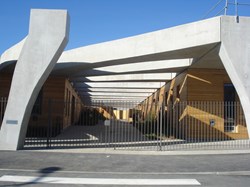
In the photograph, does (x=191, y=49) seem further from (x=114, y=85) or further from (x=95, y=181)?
(x=114, y=85)

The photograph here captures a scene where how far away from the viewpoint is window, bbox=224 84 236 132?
18.5 meters

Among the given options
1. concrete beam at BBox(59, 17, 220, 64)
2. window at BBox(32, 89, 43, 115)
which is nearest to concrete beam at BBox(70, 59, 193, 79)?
concrete beam at BBox(59, 17, 220, 64)

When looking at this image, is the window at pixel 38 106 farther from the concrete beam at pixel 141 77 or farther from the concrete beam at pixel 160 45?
the concrete beam at pixel 160 45

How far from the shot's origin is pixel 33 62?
471 inches

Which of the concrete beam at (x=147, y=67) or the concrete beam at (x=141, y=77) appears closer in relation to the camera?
the concrete beam at (x=147, y=67)

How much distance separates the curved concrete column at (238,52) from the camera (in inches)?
470

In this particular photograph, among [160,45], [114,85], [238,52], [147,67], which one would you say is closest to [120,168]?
[160,45]

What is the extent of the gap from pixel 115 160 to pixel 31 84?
475 cm

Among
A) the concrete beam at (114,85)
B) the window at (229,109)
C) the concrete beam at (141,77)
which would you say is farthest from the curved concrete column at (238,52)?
the concrete beam at (114,85)

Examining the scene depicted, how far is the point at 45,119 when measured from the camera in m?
20.5

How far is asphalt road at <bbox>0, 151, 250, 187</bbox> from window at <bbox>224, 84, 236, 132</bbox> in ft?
23.1

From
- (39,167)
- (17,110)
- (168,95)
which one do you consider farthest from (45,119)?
(39,167)

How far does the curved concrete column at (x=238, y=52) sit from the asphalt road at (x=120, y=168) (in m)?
2.71

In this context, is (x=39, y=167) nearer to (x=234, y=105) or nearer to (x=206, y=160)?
(x=206, y=160)
